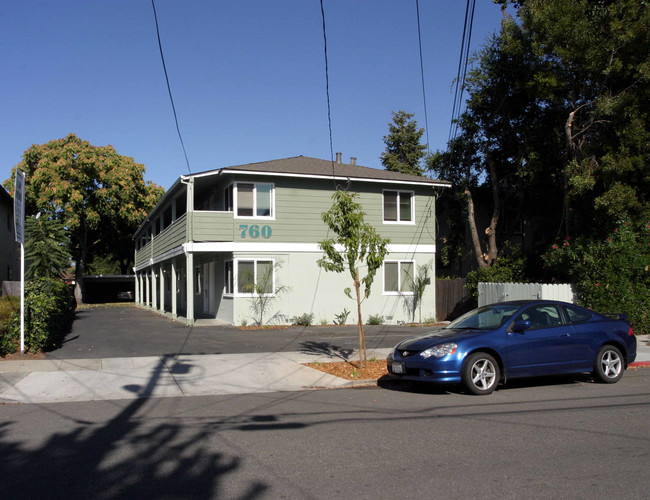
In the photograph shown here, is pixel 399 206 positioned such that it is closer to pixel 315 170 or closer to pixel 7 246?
pixel 315 170

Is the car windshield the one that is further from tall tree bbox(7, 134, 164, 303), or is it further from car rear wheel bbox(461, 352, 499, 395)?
tall tree bbox(7, 134, 164, 303)

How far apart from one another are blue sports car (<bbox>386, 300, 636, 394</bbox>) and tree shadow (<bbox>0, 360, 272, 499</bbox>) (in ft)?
10.4

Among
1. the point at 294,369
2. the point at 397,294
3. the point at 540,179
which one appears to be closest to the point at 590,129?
the point at 540,179

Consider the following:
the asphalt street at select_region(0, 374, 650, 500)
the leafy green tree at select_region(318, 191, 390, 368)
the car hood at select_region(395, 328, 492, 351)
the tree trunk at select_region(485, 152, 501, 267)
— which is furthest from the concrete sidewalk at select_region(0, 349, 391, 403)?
the tree trunk at select_region(485, 152, 501, 267)

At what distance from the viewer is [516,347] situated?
9547 millimetres

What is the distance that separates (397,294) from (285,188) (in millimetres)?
6042

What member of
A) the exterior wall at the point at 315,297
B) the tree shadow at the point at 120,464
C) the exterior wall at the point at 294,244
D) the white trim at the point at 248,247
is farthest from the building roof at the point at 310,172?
the tree shadow at the point at 120,464

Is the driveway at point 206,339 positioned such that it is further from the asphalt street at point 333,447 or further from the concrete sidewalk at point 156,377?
the asphalt street at point 333,447

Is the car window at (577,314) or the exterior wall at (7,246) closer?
the car window at (577,314)

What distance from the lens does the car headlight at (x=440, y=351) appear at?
30.3 feet

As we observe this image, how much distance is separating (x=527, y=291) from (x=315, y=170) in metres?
8.84

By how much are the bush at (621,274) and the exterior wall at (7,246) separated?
23524 mm

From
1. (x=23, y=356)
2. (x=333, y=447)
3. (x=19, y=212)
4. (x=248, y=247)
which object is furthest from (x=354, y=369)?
(x=248, y=247)

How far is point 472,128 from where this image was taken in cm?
2591
